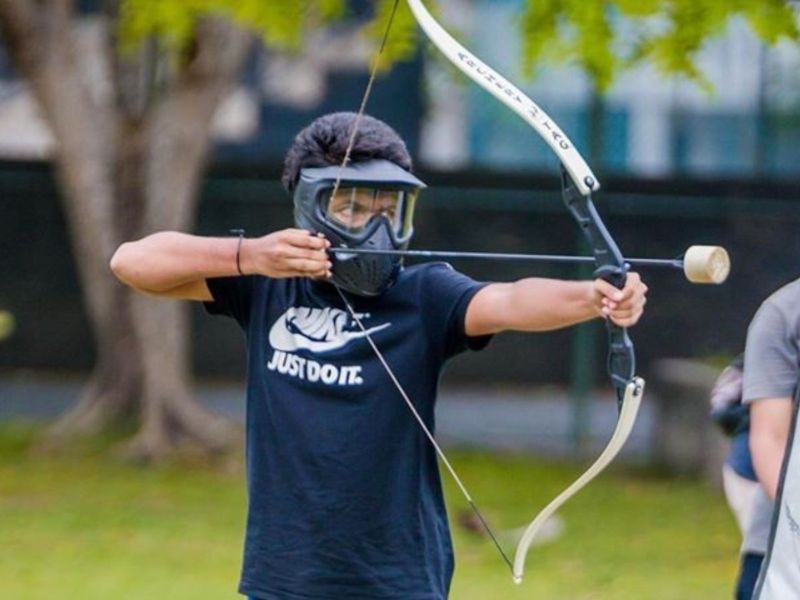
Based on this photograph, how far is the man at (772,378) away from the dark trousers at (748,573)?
22 cm

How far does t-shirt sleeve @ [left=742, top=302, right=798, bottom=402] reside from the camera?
4.34 meters

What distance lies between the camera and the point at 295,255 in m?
3.67

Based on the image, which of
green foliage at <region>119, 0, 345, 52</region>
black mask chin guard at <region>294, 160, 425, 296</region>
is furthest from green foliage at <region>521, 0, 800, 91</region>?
black mask chin guard at <region>294, 160, 425, 296</region>

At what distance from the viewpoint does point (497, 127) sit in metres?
17.2

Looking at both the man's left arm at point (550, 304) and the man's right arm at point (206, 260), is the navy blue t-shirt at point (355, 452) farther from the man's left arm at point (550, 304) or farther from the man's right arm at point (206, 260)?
the man's right arm at point (206, 260)

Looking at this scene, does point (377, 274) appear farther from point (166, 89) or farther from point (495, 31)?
point (495, 31)

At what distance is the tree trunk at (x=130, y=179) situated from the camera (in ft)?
37.0

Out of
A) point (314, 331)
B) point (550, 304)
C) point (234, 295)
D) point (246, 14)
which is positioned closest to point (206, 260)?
point (234, 295)

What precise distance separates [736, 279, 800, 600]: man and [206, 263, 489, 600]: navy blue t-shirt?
843 mm

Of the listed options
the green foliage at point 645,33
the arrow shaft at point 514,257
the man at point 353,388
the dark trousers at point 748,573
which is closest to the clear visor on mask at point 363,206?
the man at point 353,388

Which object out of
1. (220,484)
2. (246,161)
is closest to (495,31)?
(246,161)

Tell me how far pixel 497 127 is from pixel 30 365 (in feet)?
15.5

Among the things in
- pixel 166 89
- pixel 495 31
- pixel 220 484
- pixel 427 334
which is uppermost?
pixel 495 31

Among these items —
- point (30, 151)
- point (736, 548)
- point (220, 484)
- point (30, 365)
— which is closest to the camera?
point (736, 548)
